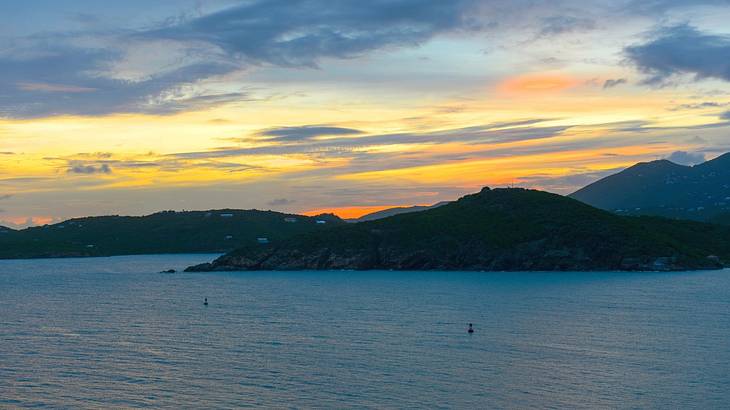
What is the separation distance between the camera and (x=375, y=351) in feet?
280

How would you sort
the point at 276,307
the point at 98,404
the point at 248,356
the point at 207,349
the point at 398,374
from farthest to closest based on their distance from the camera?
the point at 276,307 < the point at 207,349 < the point at 248,356 < the point at 398,374 < the point at 98,404

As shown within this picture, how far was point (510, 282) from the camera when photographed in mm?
188875

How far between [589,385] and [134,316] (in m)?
84.4

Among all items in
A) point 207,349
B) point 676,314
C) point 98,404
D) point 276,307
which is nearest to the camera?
point 98,404

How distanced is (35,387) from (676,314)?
97.1 meters

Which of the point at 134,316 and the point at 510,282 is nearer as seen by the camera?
the point at 134,316

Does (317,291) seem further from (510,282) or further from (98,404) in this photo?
(98,404)

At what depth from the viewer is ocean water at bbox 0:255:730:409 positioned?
64.5 m

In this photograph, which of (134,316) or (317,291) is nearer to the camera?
(134,316)

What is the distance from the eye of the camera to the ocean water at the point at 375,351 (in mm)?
64500

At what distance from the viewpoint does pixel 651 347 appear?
87500 mm

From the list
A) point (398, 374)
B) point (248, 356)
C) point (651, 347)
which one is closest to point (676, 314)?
point (651, 347)

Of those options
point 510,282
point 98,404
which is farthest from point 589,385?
point 510,282

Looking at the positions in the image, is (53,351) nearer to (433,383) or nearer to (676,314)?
(433,383)
